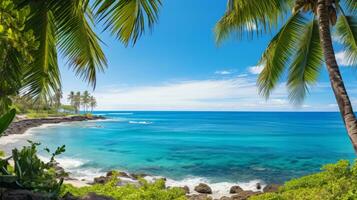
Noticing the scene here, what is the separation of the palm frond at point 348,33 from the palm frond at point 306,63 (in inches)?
26.1

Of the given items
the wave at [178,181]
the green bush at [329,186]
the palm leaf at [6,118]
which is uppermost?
the palm leaf at [6,118]

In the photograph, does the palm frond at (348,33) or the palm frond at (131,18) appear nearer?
the palm frond at (131,18)

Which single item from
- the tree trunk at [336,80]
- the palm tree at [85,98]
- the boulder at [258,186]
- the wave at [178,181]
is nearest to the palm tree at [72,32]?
the tree trunk at [336,80]

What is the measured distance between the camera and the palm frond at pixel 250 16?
172 inches

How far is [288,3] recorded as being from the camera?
6496 mm

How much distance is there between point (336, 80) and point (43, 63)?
175 inches

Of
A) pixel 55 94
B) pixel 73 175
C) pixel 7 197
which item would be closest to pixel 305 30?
pixel 55 94

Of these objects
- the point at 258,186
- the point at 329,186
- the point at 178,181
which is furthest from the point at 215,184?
the point at 329,186

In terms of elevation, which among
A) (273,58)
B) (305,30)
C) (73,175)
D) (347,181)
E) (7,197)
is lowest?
(73,175)

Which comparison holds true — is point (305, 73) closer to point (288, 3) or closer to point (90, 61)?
point (288, 3)

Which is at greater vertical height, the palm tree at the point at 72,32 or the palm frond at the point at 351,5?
the palm frond at the point at 351,5

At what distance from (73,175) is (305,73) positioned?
11326 millimetres

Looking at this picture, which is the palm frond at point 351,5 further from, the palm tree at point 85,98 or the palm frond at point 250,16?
the palm tree at point 85,98

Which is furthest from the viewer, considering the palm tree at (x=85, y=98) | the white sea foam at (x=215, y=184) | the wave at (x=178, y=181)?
the palm tree at (x=85, y=98)
